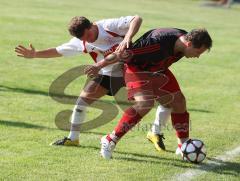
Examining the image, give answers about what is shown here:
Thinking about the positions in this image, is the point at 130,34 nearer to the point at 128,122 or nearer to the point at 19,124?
the point at 128,122

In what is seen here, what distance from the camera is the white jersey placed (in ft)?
26.5

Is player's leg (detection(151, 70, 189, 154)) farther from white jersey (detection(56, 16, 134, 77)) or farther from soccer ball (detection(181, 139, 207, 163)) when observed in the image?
white jersey (detection(56, 16, 134, 77))

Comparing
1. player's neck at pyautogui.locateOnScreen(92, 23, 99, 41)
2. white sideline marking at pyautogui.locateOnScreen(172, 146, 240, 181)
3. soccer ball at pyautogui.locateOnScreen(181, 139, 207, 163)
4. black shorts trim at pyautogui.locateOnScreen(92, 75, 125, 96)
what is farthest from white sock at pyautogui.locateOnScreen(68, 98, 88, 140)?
white sideline marking at pyautogui.locateOnScreen(172, 146, 240, 181)

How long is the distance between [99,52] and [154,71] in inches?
32.8

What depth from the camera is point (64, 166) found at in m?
7.32

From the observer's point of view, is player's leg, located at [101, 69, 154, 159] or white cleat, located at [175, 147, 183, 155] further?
white cleat, located at [175, 147, 183, 155]

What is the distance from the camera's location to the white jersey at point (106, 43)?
8070mm

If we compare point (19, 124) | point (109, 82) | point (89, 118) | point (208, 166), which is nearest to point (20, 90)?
point (89, 118)

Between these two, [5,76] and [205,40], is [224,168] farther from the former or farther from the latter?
[5,76]

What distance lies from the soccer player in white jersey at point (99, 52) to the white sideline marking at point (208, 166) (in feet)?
2.78

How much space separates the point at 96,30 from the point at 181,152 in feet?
6.28

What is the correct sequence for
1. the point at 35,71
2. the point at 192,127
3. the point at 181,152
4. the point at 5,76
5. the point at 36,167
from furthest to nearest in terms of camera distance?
the point at 35,71, the point at 5,76, the point at 192,127, the point at 181,152, the point at 36,167

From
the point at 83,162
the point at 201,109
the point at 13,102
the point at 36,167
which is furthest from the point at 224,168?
the point at 13,102

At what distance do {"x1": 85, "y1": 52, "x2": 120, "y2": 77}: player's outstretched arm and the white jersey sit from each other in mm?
605
